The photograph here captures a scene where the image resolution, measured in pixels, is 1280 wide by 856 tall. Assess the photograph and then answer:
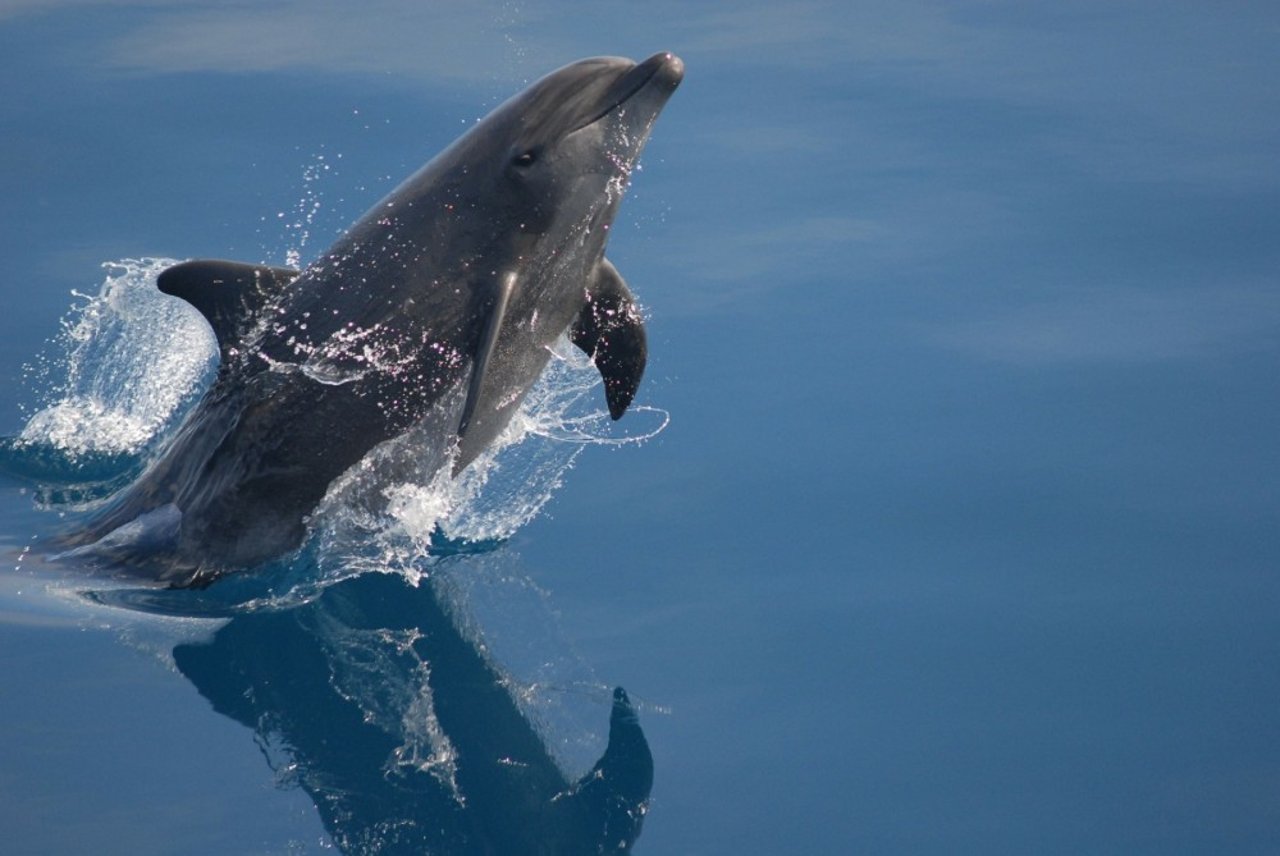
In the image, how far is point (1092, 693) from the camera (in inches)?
277

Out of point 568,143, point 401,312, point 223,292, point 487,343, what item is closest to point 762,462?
point 487,343

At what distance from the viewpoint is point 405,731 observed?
647cm

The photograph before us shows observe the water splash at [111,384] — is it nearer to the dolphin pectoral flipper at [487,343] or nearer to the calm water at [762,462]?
the calm water at [762,462]

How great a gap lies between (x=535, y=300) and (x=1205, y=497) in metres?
3.48

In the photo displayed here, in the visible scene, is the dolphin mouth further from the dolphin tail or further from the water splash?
the water splash

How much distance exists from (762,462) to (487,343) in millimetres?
1915

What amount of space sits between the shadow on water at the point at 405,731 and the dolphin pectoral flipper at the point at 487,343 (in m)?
0.87

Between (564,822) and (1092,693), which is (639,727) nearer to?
(564,822)

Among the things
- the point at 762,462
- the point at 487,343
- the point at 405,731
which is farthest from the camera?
the point at 762,462

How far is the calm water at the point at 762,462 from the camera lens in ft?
20.9

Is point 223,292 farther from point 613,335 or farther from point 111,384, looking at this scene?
point 111,384

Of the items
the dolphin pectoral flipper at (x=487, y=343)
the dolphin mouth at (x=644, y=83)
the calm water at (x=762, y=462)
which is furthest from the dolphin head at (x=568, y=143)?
the calm water at (x=762, y=462)

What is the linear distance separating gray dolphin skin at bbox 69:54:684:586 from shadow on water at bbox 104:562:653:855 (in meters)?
0.61

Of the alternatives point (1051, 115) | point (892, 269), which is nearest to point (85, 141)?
point (892, 269)
